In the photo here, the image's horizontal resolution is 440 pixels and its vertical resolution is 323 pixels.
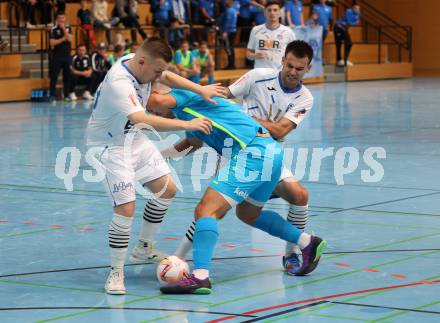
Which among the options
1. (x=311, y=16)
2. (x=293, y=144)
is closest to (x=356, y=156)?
(x=293, y=144)

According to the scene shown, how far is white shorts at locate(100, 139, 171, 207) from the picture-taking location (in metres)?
7.18

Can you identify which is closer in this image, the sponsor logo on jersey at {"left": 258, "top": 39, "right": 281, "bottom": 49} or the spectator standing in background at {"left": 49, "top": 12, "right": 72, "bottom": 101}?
the sponsor logo on jersey at {"left": 258, "top": 39, "right": 281, "bottom": 49}

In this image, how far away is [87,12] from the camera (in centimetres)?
2756

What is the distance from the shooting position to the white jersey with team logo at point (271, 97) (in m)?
8.21

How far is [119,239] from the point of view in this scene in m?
7.07

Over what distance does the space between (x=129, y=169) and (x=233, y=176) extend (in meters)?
0.76

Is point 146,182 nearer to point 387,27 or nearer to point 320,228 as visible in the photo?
point 320,228

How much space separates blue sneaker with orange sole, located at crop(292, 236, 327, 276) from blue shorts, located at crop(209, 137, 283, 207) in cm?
51

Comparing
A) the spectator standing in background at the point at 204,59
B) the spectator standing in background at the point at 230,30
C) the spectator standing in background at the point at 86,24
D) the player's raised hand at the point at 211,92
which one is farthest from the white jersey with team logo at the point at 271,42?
the spectator standing in background at the point at 230,30

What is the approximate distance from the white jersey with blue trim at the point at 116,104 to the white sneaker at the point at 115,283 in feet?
3.23

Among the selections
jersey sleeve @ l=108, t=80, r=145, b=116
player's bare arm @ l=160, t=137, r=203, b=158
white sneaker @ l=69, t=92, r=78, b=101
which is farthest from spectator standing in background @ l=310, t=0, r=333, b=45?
jersey sleeve @ l=108, t=80, r=145, b=116

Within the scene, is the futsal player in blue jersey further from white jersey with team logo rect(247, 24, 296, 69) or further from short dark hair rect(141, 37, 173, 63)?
white jersey with team logo rect(247, 24, 296, 69)

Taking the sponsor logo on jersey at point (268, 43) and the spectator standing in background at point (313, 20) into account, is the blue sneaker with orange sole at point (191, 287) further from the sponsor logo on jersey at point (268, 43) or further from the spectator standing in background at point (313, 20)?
the spectator standing in background at point (313, 20)

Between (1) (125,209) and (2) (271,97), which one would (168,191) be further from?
(2) (271,97)
